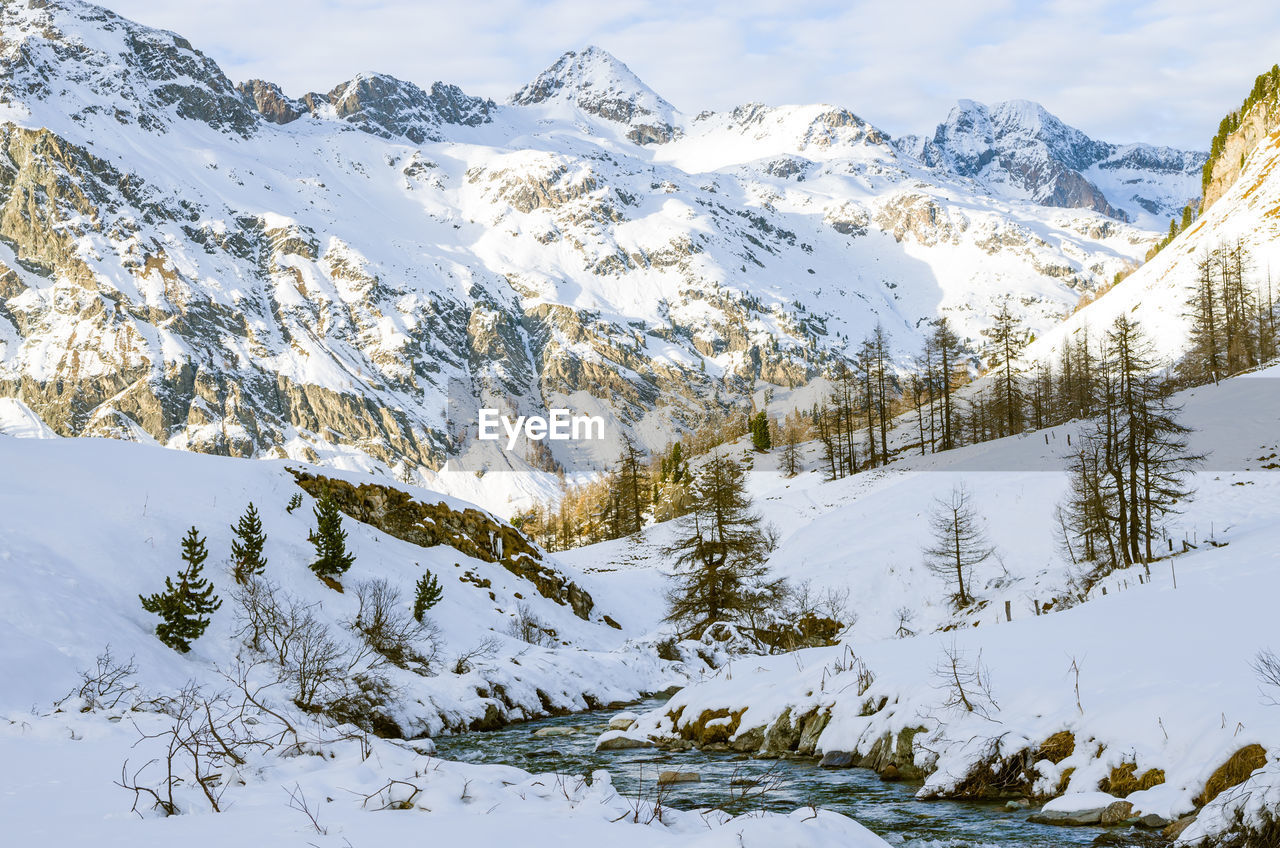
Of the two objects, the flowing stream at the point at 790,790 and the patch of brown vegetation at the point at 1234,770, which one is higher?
the patch of brown vegetation at the point at 1234,770

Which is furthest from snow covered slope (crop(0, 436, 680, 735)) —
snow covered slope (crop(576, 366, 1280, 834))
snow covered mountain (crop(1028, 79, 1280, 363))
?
snow covered mountain (crop(1028, 79, 1280, 363))

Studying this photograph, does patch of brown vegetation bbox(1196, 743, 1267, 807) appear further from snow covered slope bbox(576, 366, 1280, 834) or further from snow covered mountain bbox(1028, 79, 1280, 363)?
snow covered mountain bbox(1028, 79, 1280, 363)

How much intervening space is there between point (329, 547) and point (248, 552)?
13.5 ft

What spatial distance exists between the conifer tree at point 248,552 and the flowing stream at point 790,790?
12456 mm

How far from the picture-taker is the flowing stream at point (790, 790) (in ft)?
33.1

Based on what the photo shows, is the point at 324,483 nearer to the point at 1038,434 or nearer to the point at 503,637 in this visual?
the point at 503,637

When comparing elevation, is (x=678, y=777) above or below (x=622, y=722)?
above

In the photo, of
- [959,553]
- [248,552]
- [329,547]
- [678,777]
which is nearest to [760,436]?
[959,553]

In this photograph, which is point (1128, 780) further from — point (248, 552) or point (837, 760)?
point (248, 552)

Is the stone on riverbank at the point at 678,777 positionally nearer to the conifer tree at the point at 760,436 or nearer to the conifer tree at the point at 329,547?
the conifer tree at the point at 329,547

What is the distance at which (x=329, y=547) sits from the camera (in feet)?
106

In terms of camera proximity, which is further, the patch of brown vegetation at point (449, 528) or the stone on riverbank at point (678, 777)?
the patch of brown vegetation at point (449, 528)

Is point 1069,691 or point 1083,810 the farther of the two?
point 1069,691

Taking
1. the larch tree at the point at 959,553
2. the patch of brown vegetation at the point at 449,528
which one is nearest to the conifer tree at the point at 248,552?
the patch of brown vegetation at the point at 449,528
